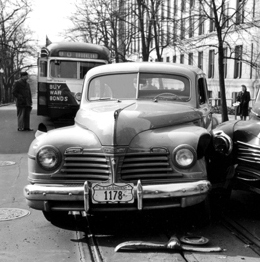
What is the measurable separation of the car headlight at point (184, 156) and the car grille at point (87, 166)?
72 cm

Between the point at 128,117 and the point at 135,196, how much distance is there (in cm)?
95

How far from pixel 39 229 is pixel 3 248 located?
0.73 m

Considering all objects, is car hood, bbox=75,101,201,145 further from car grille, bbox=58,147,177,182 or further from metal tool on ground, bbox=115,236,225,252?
metal tool on ground, bbox=115,236,225,252

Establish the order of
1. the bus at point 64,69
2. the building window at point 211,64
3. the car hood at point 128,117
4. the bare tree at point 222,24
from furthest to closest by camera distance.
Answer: the building window at point 211,64, the bare tree at point 222,24, the bus at point 64,69, the car hood at point 128,117

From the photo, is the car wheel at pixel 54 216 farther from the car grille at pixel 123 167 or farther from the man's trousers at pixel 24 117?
the man's trousers at pixel 24 117

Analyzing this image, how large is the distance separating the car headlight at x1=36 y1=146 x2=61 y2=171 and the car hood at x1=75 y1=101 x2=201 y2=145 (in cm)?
49

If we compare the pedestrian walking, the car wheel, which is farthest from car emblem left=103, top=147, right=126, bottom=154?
the pedestrian walking

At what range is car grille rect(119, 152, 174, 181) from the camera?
4.96m

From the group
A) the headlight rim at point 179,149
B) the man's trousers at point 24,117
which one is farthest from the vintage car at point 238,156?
the man's trousers at point 24,117

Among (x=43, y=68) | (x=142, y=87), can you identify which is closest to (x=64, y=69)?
(x=43, y=68)

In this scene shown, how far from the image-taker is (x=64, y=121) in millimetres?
17984

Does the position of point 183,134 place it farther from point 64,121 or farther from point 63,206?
point 64,121

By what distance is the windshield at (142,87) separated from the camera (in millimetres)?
6520

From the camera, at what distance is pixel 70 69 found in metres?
16.9
